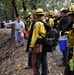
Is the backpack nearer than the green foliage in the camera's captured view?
Yes

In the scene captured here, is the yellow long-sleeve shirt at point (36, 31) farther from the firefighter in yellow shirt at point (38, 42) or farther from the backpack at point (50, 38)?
the backpack at point (50, 38)

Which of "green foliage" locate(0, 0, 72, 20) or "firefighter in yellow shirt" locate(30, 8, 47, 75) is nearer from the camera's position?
"firefighter in yellow shirt" locate(30, 8, 47, 75)

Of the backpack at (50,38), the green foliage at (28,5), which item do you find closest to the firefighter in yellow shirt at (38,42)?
the backpack at (50,38)

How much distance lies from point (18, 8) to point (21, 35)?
515 centimetres

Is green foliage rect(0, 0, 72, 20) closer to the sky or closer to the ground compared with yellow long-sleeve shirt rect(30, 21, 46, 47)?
closer to the ground

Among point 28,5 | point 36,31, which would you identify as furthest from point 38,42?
point 28,5

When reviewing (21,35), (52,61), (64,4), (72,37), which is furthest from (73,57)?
(64,4)

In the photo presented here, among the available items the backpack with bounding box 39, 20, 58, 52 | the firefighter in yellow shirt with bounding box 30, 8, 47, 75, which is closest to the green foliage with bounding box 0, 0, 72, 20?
the firefighter in yellow shirt with bounding box 30, 8, 47, 75

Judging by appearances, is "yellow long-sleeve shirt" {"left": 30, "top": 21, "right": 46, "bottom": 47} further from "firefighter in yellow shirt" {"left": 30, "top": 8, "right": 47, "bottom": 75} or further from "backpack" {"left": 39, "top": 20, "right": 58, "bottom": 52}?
"backpack" {"left": 39, "top": 20, "right": 58, "bottom": 52}

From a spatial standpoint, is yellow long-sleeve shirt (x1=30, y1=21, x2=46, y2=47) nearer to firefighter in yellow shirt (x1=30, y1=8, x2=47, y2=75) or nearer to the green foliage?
firefighter in yellow shirt (x1=30, y1=8, x2=47, y2=75)

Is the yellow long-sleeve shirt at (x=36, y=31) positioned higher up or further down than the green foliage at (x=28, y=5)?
higher up

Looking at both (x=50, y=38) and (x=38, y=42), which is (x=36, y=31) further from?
(x=50, y=38)

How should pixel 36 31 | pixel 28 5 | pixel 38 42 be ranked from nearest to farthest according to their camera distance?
pixel 36 31 → pixel 38 42 → pixel 28 5

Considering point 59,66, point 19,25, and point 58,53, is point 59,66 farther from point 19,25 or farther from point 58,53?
point 19,25
